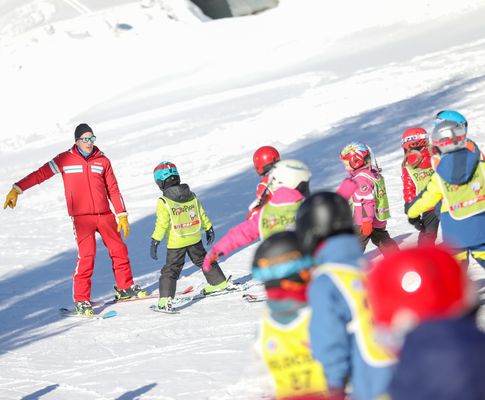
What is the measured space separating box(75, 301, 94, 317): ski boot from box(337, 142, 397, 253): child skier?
3.38 metres

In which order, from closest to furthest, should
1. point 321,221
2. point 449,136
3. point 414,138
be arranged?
point 321,221 → point 449,136 → point 414,138

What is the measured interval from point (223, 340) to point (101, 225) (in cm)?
315

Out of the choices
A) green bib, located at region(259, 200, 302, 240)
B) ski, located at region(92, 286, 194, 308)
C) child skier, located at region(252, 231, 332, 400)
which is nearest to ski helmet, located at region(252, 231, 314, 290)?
child skier, located at region(252, 231, 332, 400)

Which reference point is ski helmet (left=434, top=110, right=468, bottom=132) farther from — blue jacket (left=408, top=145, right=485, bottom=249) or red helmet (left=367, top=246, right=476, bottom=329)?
red helmet (left=367, top=246, right=476, bottom=329)

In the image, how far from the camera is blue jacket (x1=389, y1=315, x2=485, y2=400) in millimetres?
2115

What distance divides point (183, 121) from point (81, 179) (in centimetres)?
1549

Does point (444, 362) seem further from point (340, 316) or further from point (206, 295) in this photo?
point (206, 295)

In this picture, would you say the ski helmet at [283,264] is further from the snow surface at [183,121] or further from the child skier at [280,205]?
the snow surface at [183,121]

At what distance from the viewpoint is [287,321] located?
12.2 ft

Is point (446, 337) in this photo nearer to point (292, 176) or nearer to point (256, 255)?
point (256, 255)

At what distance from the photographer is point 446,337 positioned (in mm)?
2152

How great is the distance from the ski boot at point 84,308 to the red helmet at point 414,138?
4.22 meters

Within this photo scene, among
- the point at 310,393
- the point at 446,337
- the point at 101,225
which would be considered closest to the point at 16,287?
the point at 101,225

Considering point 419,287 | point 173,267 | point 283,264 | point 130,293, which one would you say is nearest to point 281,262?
point 283,264
